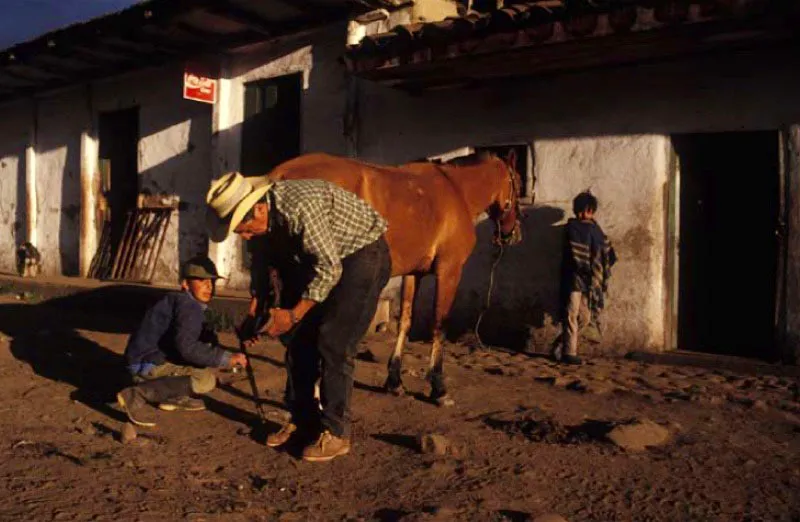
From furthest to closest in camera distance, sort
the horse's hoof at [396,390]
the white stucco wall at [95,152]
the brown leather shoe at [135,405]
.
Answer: the white stucco wall at [95,152]
the horse's hoof at [396,390]
the brown leather shoe at [135,405]

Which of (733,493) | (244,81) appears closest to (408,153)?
(244,81)

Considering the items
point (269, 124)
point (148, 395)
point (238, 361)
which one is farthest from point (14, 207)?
point (238, 361)

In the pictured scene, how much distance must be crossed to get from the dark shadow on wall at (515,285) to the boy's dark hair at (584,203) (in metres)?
0.47

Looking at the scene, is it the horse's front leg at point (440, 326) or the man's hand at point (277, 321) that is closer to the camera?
the man's hand at point (277, 321)

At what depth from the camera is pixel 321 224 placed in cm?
366

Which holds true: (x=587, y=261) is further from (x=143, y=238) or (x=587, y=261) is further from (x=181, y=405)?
(x=143, y=238)

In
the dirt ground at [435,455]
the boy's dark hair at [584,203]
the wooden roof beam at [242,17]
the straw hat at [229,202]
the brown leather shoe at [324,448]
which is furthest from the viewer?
the wooden roof beam at [242,17]

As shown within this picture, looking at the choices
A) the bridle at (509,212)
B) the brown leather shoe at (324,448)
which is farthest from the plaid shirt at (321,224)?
the bridle at (509,212)

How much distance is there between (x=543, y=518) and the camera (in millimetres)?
3164

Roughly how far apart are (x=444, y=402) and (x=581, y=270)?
7.75ft

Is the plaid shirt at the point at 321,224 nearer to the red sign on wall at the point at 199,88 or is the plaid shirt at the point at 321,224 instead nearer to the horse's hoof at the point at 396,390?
the horse's hoof at the point at 396,390

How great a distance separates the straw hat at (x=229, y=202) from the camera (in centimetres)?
362

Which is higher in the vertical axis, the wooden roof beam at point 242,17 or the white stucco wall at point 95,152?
the wooden roof beam at point 242,17

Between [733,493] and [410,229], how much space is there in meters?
2.69
